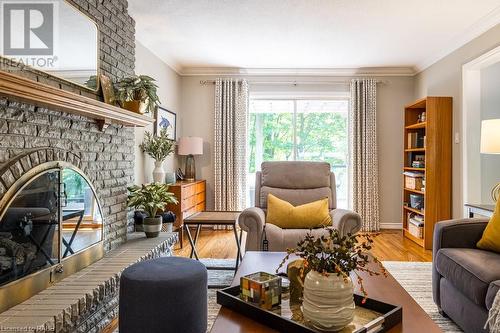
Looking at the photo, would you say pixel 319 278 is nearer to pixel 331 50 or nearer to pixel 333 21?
pixel 333 21

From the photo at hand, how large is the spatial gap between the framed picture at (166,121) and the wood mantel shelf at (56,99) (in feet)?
5.76

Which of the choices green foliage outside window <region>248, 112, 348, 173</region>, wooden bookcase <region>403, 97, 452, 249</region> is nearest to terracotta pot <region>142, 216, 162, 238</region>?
green foliage outside window <region>248, 112, 348, 173</region>

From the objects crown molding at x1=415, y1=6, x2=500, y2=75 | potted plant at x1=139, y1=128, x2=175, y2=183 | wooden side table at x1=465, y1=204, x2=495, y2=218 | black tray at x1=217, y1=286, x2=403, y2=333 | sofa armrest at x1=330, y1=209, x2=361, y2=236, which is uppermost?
crown molding at x1=415, y1=6, x2=500, y2=75

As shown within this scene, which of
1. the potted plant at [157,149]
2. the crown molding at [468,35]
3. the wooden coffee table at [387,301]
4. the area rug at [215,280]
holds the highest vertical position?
the crown molding at [468,35]

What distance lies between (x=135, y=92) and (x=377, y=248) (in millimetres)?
3316

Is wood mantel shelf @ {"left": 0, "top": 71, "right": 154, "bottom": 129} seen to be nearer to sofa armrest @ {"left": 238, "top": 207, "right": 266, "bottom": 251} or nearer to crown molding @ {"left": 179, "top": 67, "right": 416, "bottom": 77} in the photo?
sofa armrest @ {"left": 238, "top": 207, "right": 266, "bottom": 251}

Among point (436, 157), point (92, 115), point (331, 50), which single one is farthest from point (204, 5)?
point (436, 157)

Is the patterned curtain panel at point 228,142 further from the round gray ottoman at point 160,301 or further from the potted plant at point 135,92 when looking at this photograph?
the round gray ottoman at point 160,301

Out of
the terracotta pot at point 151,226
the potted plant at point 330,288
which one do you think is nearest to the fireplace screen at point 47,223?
the terracotta pot at point 151,226

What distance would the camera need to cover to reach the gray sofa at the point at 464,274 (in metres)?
1.89

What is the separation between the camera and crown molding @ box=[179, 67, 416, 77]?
5.54m

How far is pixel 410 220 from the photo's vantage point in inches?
194

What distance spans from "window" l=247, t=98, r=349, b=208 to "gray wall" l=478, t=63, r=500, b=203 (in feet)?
6.54

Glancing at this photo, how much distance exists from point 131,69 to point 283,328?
272cm
